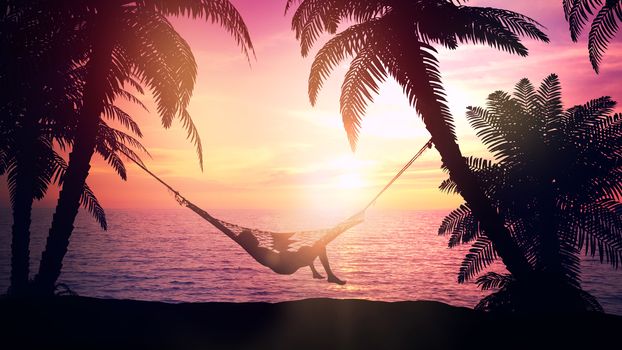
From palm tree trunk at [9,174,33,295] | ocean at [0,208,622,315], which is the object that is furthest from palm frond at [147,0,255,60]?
ocean at [0,208,622,315]

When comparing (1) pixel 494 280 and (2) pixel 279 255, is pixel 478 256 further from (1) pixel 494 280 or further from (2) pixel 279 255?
(2) pixel 279 255

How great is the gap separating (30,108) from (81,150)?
329 centimetres

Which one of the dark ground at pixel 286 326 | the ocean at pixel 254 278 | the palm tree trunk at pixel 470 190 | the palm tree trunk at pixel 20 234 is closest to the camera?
the dark ground at pixel 286 326

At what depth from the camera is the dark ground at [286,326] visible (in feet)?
10.5

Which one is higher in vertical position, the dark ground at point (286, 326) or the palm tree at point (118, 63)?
the palm tree at point (118, 63)

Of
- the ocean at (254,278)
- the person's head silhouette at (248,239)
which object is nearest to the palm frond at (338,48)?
the person's head silhouette at (248,239)

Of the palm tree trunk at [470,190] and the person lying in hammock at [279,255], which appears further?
the person lying in hammock at [279,255]

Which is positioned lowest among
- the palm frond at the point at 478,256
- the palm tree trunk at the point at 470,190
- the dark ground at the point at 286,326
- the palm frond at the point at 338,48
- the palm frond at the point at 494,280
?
the palm frond at the point at 494,280

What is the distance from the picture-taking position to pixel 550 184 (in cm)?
1011

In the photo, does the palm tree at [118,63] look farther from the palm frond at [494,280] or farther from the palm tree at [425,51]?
the palm frond at [494,280]

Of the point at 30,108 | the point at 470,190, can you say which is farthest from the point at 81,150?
the point at 470,190

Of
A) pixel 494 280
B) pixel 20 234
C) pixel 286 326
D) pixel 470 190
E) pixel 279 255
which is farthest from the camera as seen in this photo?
pixel 494 280

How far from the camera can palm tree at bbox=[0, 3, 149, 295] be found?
7.86 m

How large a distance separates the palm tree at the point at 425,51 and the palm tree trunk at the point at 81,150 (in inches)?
155
